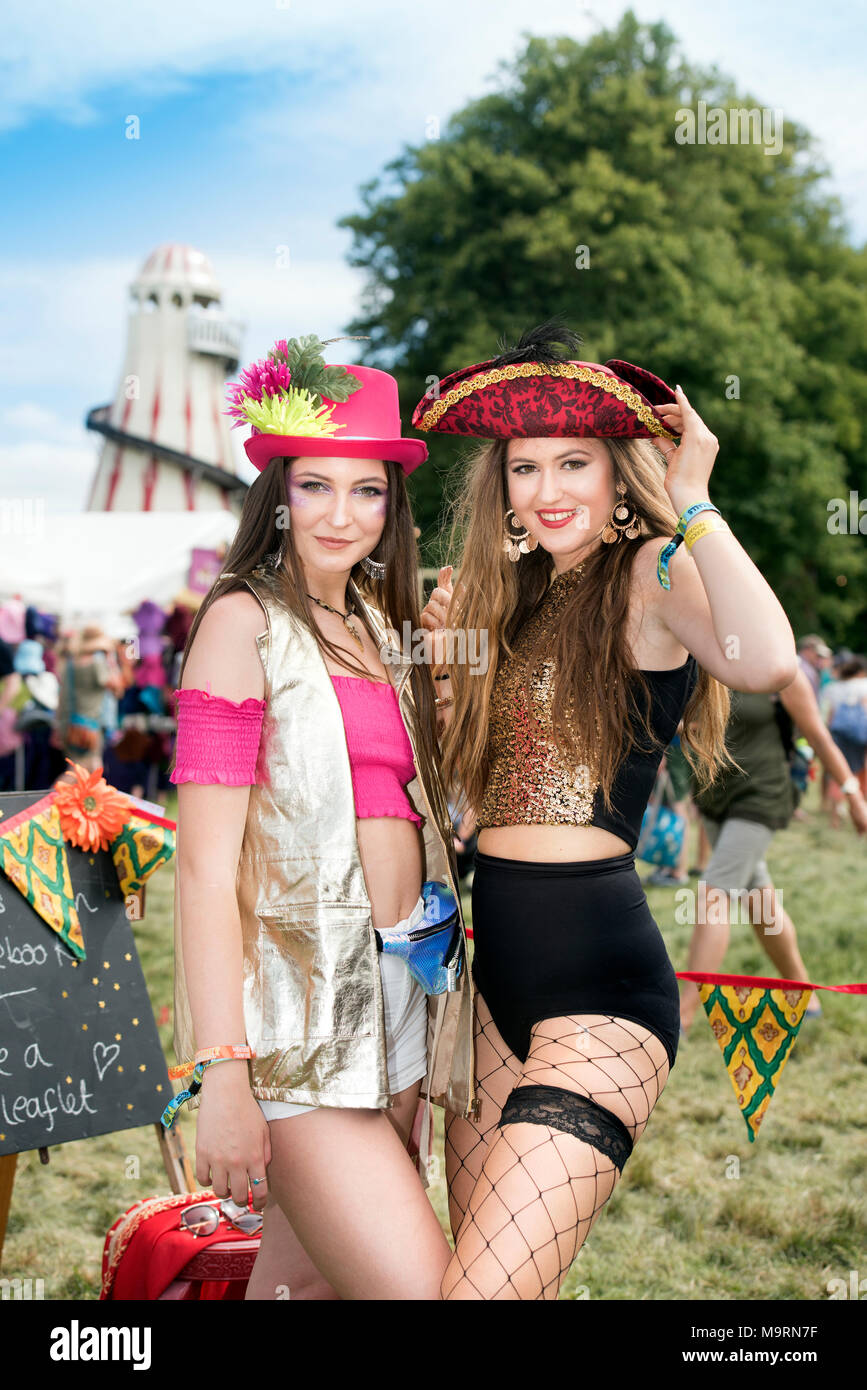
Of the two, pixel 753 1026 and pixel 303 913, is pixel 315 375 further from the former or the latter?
pixel 753 1026

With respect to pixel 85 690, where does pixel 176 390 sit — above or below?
above

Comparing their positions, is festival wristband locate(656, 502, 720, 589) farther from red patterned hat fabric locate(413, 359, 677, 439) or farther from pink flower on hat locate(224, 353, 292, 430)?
pink flower on hat locate(224, 353, 292, 430)

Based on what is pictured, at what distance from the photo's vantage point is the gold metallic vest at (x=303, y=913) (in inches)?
82.4

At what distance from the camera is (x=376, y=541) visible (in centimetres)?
243

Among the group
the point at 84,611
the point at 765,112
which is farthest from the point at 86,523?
the point at 765,112

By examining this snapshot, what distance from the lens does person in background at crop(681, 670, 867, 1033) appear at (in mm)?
5426

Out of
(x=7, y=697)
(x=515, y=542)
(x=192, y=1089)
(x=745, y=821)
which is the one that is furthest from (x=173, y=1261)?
(x=7, y=697)

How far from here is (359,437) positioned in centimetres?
234

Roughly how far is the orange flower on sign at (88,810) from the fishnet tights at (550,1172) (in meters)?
1.38

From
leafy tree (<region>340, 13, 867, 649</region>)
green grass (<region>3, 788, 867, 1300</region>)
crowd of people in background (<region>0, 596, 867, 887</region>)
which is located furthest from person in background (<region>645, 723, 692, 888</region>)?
leafy tree (<region>340, 13, 867, 649</region>)

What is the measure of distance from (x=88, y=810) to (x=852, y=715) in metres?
10.4

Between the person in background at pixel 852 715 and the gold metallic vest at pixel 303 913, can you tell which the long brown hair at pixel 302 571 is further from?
the person in background at pixel 852 715

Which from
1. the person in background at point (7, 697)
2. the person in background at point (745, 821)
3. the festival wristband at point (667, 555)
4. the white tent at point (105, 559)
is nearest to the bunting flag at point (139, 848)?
the festival wristband at point (667, 555)

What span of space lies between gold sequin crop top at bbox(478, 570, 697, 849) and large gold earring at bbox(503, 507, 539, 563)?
256 mm
